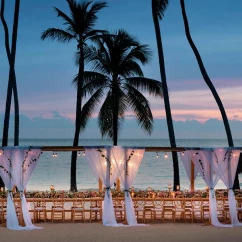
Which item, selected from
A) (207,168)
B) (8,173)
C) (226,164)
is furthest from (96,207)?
(226,164)

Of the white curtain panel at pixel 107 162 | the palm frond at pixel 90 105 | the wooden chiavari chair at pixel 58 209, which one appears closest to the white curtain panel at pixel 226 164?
the white curtain panel at pixel 107 162

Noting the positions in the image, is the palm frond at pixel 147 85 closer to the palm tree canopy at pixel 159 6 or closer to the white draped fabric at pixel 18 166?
the palm tree canopy at pixel 159 6

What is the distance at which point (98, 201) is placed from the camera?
1516cm

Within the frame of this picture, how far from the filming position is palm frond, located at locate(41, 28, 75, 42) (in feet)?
75.4

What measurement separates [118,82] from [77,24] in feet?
10.9

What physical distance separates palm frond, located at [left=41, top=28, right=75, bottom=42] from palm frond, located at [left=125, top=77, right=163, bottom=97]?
11.1 feet

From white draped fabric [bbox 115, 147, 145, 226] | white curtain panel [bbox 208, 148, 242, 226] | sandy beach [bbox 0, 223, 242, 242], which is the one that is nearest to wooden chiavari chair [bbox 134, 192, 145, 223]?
white draped fabric [bbox 115, 147, 145, 226]

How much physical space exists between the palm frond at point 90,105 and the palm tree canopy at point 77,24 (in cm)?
265

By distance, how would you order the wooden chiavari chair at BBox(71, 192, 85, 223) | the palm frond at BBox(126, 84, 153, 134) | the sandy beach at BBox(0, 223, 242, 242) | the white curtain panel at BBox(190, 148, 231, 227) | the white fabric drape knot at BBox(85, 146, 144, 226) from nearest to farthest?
the sandy beach at BBox(0, 223, 242, 242)
the white fabric drape knot at BBox(85, 146, 144, 226)
the white curtain panel at BBox(190, 148, 231, 227)
the wooden chiavari chair at BBox(71, 192, 85, 223)
the palm frond at BBox(126, 84, 153, 134)

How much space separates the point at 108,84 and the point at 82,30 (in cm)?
281

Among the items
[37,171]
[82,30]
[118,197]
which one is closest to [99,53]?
[82,30]

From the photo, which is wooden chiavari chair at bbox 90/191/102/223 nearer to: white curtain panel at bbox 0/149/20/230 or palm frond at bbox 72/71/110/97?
white curtain panel at bbox 0/149/20/230

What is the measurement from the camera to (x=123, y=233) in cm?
1312

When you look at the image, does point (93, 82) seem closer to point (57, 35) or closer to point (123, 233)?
point (57, 35)
